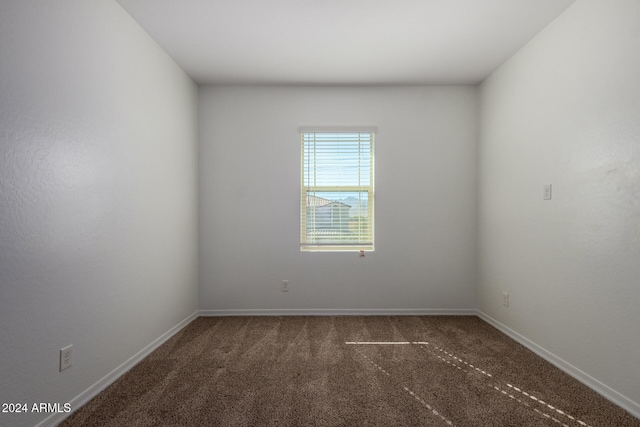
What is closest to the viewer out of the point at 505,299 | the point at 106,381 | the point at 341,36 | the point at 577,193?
the point at 106,381

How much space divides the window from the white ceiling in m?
0.68

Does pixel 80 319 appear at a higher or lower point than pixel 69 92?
lower

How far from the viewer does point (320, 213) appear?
151 inches

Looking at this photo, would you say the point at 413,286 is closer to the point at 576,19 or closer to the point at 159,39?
the point at 576,19

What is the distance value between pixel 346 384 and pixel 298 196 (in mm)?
2111

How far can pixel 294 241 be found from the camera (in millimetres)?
3787

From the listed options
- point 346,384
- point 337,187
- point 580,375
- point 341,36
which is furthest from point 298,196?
A: point 580,375

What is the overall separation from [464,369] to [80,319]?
2.59 m

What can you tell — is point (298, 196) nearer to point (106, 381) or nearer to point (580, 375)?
point (106, 381)

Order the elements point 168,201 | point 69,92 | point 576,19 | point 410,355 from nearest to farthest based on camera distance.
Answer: point 69,92 < point 576,19 < point 410,355 < point 168,201

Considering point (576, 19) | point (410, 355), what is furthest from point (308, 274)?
point (576, 19)

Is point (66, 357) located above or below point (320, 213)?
below

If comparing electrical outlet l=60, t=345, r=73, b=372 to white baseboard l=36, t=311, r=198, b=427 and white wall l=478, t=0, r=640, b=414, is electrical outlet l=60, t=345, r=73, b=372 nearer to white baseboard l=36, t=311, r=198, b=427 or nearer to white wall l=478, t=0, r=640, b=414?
white baseboard l=36, t=311, r=198, b=427

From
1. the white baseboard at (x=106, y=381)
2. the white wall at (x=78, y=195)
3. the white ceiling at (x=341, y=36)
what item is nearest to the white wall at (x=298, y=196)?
the white ceiling at (x=341, y=36)
